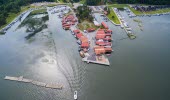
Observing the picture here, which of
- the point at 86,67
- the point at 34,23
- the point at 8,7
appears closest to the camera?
the point at 86,67

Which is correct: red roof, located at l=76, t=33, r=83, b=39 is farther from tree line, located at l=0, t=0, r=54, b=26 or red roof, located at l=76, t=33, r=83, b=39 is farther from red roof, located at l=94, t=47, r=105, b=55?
tree line, located at l=0, t=0, r=54, b=26

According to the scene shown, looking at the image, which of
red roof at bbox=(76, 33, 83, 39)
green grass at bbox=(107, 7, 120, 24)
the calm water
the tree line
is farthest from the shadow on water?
green grass at bbox=(107, 7, 120, 24)

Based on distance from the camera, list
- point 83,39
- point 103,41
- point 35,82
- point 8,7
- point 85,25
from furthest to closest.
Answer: point 8,7 < point 85,25 < point 83,39 < point 103,41 < point 35,82

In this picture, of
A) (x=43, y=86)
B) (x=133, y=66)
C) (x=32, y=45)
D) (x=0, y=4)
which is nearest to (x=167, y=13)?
(x=133, y=66)

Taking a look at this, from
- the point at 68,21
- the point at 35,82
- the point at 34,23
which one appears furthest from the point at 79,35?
the point at 35,82

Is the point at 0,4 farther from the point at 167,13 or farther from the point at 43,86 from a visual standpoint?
the point at 167,13

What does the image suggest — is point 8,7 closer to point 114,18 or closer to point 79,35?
point 79,35

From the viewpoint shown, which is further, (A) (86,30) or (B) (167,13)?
(B) (167,13)
